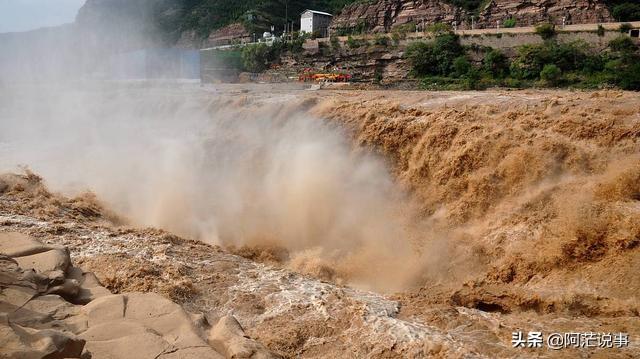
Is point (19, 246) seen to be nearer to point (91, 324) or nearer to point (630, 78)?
point (91, 324)

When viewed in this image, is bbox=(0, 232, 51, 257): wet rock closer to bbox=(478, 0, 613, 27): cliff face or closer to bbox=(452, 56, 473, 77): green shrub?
bbox=(452, 56, 473, 77): green shrub

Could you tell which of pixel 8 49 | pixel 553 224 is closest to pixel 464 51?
pixel 553 224

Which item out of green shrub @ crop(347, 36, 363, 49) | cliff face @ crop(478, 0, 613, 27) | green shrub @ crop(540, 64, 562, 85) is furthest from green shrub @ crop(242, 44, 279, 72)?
green shrub @ crop(540, 64, 562, 85)

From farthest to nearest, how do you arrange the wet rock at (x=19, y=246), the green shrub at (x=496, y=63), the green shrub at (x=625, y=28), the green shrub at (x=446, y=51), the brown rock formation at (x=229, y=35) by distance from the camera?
the brown rock formation at (x=229, y=35) < the green shrub at (x=446, y=51) < the green shrub at (x=496, y=63) < the green shrub at (x=625, y=28) < the wet rock at (x=19, y=246)

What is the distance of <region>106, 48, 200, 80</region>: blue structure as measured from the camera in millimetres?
32719

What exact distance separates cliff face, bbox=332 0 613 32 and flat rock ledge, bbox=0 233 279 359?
29.8 meters

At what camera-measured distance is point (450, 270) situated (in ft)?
23.0

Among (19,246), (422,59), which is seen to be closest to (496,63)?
(422,59)

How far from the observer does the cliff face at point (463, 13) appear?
28.4 metres

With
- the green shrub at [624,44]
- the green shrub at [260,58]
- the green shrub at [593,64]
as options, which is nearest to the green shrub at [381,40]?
the green shrub at [260,58]

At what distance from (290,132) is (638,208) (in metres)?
7.83

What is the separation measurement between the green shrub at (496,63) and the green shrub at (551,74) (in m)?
3.06

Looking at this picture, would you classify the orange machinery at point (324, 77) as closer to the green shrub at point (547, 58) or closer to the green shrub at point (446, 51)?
the green shrub at point (446, 51)

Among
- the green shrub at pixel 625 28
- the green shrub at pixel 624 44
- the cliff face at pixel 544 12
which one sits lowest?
the green shrub at pixel 624 44
